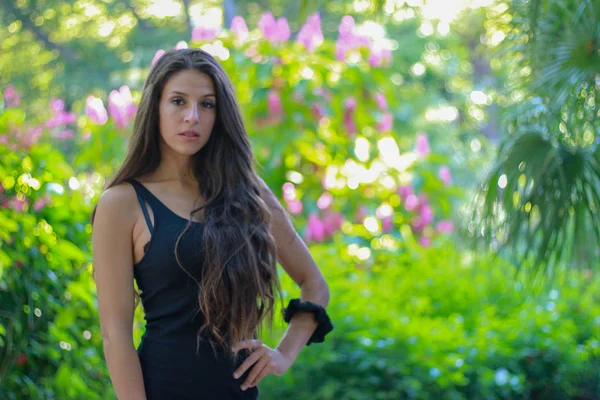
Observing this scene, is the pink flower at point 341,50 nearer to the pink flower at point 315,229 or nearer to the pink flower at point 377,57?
the pink flower at point 377,57

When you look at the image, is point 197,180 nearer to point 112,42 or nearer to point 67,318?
point 67,318

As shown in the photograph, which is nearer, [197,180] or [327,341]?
[197,180]

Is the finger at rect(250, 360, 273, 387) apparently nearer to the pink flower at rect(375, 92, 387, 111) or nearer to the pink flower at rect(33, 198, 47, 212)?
the pink flower at rect(33, 198, 47, 212)

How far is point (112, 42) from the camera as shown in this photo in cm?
1277

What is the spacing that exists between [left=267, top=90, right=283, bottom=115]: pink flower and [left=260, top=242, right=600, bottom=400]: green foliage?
3.17 ft

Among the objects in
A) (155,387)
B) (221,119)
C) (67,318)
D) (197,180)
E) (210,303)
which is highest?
(221,119)

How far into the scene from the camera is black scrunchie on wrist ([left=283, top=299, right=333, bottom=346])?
84.9 inches

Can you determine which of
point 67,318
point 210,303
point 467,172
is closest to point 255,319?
point 210,303

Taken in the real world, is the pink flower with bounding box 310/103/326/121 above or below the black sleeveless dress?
below

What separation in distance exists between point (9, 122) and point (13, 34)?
33.6 ft

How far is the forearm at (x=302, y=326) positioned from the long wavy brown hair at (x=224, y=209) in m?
0.09

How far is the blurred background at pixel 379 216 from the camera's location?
2.93m

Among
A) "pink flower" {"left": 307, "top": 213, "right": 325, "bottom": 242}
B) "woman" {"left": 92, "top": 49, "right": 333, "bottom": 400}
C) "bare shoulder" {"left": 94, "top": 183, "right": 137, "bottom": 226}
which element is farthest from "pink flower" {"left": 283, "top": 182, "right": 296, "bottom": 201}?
"bare shoulder" {"left": 94, "top": 183, "right": 137, "bottom": 226}

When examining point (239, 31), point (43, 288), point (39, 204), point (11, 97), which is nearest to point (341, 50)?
point (239, 31)
